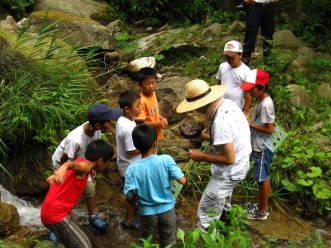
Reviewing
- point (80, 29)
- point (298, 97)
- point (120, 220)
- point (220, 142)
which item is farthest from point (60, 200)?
point (80, 29)

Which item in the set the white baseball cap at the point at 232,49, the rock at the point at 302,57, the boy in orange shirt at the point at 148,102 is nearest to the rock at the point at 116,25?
the rock at the point at 302,57

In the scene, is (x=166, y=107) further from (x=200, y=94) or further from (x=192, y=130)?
(x=200, y=94)

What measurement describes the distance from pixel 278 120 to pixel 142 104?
2691 mm

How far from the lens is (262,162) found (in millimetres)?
4430

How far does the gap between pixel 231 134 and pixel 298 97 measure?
12.1 feet

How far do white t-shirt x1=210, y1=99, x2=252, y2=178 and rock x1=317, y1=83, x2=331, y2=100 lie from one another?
160 inches

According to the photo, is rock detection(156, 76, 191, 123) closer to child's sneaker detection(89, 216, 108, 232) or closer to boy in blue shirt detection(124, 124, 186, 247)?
child's sneaker detection(89, 216, 108, 232)

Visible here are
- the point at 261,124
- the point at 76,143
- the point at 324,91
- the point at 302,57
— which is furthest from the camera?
the point at 302,57

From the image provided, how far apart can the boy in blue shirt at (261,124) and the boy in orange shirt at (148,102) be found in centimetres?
92

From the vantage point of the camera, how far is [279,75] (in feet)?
23.8

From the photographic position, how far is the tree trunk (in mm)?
10148

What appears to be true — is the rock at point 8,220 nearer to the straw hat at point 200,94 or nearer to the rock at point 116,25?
the straw hat at point 200,94

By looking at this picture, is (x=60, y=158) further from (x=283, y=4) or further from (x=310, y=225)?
(x=283, y=4)

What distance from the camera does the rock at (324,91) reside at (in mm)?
7176
